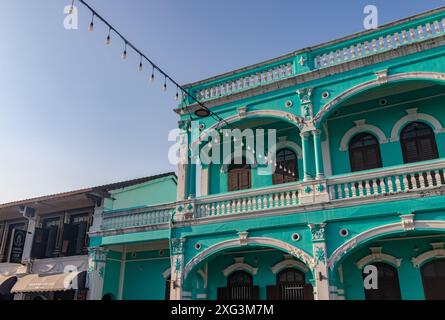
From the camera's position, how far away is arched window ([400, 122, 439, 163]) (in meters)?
11.9

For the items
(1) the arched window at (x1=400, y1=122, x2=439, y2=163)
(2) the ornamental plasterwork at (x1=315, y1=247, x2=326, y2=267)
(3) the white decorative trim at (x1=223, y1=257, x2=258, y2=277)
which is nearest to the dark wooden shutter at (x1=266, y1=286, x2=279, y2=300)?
(3) the white decorative trim at (x1=223, y1=257, x2=258, y2=277)

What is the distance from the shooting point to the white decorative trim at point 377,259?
11.4m

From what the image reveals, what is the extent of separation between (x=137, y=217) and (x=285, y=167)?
5.67 meters

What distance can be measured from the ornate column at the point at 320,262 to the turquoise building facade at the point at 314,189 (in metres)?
0.03

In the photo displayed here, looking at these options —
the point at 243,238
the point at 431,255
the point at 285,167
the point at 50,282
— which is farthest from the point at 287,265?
the point at 50,282

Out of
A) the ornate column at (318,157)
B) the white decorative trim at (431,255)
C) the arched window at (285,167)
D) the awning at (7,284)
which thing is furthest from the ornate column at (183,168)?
the awning at (7,284)

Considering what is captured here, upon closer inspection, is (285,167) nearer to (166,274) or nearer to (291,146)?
(291,146)

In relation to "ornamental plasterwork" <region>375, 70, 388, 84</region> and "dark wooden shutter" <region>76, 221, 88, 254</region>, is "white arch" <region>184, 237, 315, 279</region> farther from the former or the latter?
"dark wooden shutter" <region>76, 221, 88, 254</region>

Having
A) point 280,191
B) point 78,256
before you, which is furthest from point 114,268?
point 280,191

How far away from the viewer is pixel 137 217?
14.3m

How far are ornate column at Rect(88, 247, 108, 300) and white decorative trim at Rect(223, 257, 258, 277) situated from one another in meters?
4.74

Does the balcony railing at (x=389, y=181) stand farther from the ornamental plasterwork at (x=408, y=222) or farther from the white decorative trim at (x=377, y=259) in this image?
the white decorative trim at (x=377, y=259)

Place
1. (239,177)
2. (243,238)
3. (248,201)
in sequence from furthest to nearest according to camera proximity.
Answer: (239,177) → (248,201) → (243,238)
